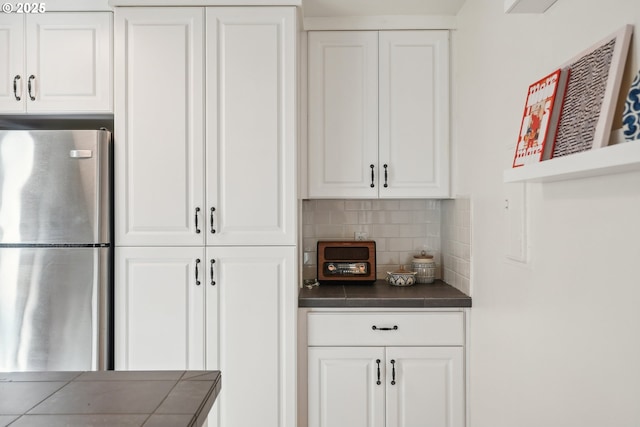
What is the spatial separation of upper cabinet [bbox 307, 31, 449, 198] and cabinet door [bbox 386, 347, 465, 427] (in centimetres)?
85

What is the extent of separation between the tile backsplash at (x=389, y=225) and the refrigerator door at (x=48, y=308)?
1298 millimetres

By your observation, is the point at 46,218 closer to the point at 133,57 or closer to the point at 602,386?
the point at 133,57

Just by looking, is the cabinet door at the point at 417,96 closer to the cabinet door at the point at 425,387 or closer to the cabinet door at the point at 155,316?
the cabinet door at the point at 425,387

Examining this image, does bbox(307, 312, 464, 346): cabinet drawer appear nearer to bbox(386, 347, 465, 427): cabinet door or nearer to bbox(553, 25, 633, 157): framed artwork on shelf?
bbox(386, 347, 465, 427): cabinet door

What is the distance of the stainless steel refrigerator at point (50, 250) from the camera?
2.16m

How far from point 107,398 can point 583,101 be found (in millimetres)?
1352

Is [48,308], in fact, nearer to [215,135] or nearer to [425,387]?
[215,135]

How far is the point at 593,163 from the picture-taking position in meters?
0.96

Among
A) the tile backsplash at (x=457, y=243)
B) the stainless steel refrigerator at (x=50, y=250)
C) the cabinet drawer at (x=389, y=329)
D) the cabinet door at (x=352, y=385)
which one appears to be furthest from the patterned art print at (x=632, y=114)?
the stainless steel refrigerator at (x=50, y=250)

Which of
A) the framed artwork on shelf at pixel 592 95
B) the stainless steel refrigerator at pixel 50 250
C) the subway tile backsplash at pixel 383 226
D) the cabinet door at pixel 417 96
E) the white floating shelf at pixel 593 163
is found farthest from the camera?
the subway tile backsplash at pixel 383 226

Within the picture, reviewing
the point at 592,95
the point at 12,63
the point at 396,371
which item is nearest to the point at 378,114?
the point at 396,371

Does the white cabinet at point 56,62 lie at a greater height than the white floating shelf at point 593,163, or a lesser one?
greater

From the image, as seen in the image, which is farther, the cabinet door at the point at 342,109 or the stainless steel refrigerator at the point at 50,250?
the cabinet door at the point at 342,109
